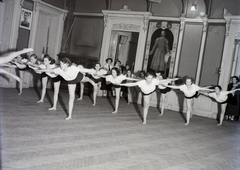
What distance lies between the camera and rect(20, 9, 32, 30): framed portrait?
29.2ft

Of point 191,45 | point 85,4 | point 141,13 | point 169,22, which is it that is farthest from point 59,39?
point 191,45

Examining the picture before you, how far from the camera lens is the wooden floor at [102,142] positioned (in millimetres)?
3461

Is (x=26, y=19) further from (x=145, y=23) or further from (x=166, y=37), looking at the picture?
(x=166, y=37)

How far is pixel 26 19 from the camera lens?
9039mm

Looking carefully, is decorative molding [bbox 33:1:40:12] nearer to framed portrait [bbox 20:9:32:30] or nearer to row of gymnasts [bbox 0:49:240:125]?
framed portrait [bbox 20:9:32:30]

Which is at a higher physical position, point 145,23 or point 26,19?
point 145,23

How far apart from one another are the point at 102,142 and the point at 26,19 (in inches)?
251

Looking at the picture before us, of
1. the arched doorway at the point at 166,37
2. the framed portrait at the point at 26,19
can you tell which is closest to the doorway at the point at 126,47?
the arched doorway at the point at 166,37

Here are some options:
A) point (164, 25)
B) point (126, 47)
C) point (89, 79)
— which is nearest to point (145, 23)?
point (164, 25)

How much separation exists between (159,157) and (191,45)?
19.9 ft

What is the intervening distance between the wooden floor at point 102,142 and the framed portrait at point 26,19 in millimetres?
2961

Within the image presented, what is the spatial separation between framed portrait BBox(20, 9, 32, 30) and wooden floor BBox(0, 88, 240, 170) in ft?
9.71

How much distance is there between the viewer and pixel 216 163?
13.7 feet

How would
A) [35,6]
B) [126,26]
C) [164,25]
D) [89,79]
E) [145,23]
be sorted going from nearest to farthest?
Answer: [89,79] → [35,6] → [164,25] → [145,23] → [126,26]
